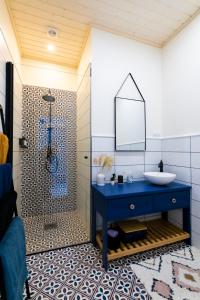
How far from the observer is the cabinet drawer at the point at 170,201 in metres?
1.58

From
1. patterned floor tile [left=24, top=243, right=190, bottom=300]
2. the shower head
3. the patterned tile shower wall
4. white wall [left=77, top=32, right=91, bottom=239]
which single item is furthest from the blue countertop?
the shower head

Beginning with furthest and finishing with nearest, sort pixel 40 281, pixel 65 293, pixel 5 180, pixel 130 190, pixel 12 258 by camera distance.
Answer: pixel 130 190, pixel 40 281, pixel 65 293, pixel 5 180, pixel 12 258

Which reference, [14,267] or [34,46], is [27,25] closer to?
[34,46]

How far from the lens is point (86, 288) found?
1199 mm

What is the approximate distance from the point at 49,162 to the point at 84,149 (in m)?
0.68

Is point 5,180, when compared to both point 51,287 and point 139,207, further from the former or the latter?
point 139,207

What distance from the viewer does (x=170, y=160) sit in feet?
6.74

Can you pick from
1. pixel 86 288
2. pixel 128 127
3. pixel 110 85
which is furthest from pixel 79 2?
pixel 86 288

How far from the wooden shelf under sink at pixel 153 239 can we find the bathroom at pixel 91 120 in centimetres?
9

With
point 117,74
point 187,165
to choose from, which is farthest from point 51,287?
point 117,74

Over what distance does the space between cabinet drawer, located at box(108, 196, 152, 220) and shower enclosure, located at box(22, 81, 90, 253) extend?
0.93 metres

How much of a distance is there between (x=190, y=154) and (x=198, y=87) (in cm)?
73

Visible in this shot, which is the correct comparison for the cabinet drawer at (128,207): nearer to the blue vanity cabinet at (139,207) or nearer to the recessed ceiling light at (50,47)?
the blue vanity cabinet at (139,207)

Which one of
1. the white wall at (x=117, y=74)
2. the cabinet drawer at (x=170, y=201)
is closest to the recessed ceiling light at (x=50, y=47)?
the white wall at (x=117, y=74)
